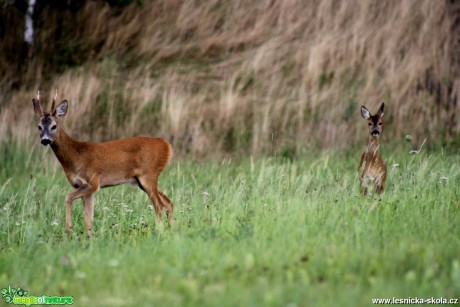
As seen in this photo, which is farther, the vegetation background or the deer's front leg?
the deer's front leg

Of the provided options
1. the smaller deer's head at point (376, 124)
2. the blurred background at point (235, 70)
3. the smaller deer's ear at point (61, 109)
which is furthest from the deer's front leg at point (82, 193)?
the blurred background at point (235, 70)

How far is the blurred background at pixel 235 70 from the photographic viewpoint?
14906mm

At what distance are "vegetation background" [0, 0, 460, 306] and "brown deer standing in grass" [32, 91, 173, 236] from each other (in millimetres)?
310

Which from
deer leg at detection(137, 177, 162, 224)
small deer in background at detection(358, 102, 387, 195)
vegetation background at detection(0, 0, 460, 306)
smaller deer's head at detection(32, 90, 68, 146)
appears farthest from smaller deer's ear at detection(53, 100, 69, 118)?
small deer in background at detection(358, 102, 387, 195)

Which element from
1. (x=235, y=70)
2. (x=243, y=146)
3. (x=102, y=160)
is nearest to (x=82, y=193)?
(x=102, y=160)

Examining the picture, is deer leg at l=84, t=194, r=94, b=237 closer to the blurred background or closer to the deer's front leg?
the deer's front leg

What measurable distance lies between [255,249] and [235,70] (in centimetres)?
1055

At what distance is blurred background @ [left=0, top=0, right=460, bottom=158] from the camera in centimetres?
1491

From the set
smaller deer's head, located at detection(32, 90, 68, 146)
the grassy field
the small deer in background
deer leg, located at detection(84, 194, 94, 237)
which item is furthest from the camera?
the small deer in background

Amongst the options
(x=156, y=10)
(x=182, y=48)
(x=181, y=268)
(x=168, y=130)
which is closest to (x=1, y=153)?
(x=168, y=130)

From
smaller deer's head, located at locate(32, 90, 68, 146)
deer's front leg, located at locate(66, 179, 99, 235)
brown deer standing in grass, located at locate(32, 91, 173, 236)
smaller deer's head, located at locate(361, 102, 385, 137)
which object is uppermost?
smaller deer's head, located at locate(32, 90, 68, 146)

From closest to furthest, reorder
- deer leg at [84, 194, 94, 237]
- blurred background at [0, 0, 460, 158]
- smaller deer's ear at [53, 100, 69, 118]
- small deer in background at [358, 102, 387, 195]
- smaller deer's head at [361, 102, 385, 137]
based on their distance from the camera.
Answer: deer leg at [84, 194, 94, 237]
smaller deer's ear at [53, 100, 69, 118]
small deer in background at [358, 102, 387, 195]
smaller deer's head at [361, 102, 385, 137]
blurred background at [0, 0, 460, 158]

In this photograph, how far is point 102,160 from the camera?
10039 millimetres

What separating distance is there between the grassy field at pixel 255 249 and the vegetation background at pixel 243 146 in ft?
0.07
